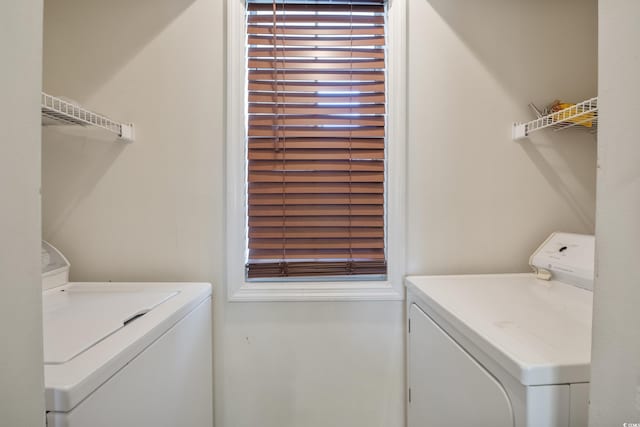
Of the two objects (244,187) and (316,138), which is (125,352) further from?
(316,138)

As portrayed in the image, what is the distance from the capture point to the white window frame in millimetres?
1166

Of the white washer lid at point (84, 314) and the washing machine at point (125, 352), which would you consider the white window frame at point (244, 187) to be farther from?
the white washer lid at point (84, 314)

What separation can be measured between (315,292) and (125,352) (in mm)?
740

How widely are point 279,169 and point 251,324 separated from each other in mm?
730

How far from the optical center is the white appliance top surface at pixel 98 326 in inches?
19.8

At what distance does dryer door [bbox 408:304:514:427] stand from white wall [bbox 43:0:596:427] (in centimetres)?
15

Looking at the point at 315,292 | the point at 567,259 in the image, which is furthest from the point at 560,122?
the point at 315,292

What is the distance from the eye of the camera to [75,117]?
2.94 ft
